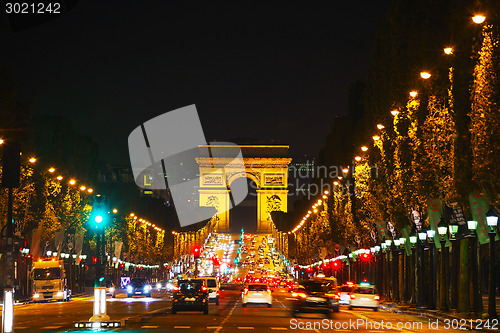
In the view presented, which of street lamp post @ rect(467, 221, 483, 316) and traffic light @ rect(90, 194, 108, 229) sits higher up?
traffic light @ rect(90, 194, 108, 229)

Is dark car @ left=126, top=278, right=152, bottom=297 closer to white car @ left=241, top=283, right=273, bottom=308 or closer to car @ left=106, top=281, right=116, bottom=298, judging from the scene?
car @ left=106, top=281, right=116, bottom=298

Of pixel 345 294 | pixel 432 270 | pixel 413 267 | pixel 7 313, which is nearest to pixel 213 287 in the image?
pixel 345 294

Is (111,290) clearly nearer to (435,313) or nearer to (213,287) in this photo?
(213,287)

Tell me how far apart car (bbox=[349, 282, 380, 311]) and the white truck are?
25568mm

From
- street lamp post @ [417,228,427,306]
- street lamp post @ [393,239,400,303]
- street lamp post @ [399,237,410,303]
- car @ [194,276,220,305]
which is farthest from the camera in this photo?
street lamp post @ [393,239,400,303]

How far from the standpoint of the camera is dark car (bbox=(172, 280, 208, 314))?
4559 centimetres

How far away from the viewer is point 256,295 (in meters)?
55.1

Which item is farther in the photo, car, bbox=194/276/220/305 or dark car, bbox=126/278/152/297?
dark car, bbox=126/278/152/297

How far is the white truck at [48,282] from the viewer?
71.4m

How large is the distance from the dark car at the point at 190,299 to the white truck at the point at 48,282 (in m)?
27.9

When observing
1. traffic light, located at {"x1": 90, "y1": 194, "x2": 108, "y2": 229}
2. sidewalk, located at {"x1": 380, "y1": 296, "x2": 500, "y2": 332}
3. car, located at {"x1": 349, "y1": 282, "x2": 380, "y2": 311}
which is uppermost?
traffic light, located at {"x1": 90, "y1": 194, "x2": 108, "y2": 229}

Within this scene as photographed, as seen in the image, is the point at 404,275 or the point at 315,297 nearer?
the point at 315,297

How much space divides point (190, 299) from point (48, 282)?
28.9m

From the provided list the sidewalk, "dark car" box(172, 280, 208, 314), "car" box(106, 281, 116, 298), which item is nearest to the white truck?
"car" box(106, 281, 116, 298)
